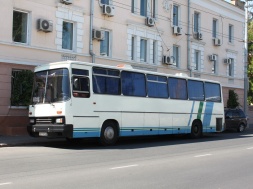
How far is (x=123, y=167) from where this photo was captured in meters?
10.5

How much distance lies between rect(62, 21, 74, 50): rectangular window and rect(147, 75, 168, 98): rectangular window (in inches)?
253

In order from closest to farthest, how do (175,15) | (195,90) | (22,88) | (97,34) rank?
(22,88), (195,90), (97,34), (175,15)

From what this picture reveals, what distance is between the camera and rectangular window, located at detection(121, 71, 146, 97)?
1673cm

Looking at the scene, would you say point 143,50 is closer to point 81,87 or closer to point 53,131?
point 81,87

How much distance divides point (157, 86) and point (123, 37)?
773 cm

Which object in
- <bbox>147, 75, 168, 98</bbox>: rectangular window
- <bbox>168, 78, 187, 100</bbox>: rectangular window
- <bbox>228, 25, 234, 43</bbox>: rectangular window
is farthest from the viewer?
<bbox>228, 25, 234, 43</bbox>: rectangular window

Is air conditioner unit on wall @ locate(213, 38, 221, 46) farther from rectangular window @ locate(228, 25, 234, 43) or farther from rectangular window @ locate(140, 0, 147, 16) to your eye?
rectangular window @ locate(140, 0, 147, 16)

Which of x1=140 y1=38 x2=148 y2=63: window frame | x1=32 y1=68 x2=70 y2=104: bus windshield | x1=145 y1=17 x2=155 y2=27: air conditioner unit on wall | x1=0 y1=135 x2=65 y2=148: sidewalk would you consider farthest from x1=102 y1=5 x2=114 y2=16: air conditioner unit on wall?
x1=0 y1=135 x2=65 y2=148: sidewalk

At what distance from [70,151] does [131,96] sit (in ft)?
13.6

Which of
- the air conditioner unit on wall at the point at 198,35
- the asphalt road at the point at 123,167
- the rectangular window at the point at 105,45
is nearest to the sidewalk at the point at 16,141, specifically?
the asphalt road at the point at 123,167

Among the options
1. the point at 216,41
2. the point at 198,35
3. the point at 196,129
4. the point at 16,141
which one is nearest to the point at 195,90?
the point at 196,129

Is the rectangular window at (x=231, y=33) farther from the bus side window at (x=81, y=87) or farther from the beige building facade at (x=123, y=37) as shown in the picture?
the bus side window at (x=81, y=87)

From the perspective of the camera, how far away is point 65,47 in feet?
73.3

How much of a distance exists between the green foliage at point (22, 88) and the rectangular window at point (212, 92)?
9.45 m
